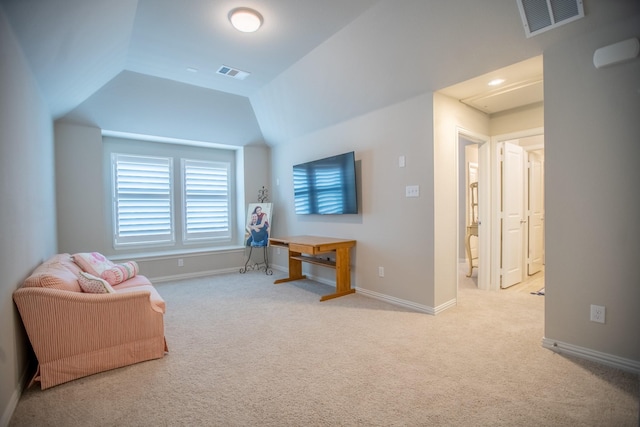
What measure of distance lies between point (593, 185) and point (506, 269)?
2.30m

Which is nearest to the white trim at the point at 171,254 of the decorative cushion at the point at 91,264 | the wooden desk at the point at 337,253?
the decorative cushion at the point at 91,264

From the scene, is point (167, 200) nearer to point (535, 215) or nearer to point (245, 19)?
point (245, 19)

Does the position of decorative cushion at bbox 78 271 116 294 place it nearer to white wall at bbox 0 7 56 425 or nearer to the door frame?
white wall at bbox 0 7 56 425

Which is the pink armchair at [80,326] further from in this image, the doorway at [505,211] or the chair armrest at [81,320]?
the doorway at [505,211]

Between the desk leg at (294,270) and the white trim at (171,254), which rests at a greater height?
the white trim at (171,254)

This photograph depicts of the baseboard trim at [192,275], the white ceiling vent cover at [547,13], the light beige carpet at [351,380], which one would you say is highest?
the white ceiling vent cover at [547,13]

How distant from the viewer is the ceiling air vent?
3715mm

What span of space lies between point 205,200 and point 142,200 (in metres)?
1.05

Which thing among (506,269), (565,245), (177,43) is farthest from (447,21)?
(506,269)

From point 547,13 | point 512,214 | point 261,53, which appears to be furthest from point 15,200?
point 512,214

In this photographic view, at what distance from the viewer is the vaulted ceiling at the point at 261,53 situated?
2260 mm

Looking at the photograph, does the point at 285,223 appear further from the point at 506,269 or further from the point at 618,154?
the point at 618,154

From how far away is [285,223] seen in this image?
5535 millimetres

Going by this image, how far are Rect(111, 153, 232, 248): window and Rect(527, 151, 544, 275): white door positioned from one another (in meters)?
5.41
